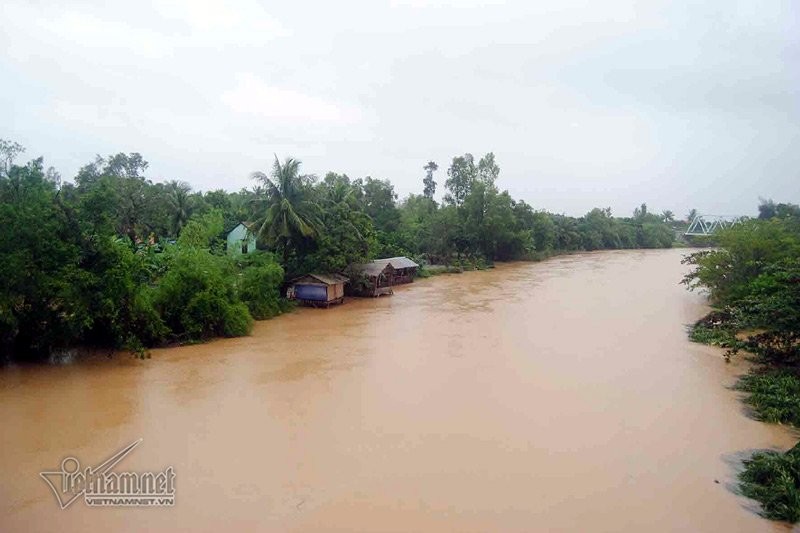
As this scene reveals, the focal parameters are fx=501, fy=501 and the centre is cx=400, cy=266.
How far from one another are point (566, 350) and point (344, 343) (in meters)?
5.97

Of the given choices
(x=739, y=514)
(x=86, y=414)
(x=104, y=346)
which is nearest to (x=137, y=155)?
(x=104, y=346)

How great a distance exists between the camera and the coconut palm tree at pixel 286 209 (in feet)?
59.3

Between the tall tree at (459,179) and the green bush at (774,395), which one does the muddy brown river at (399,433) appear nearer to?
the green bush at (774,395)

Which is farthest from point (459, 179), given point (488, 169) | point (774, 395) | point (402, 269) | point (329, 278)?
point (774, 395)

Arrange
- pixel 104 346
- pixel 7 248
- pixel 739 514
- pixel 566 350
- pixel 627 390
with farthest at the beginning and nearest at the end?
1. pixel 566 350
2. pixel 104 346
3. pixel 627 390
4. pixel 7 248
5. pixel 739 514

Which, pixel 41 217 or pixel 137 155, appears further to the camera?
pixel 137 155

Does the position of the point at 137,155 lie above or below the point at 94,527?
above

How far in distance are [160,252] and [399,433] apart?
14201 millimetres

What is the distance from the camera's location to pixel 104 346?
11.6 metres

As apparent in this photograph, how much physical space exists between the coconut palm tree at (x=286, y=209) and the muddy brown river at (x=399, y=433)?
4.71 m

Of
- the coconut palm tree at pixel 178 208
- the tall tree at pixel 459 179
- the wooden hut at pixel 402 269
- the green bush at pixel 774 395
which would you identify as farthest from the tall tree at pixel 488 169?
the green bush at pixel 774 395

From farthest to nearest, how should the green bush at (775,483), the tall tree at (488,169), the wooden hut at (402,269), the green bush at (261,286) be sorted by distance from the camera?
the tall tree at (488,169) → the wooden hut at (402,269) → the green bush at (261,286) → the green bush at (775,483)

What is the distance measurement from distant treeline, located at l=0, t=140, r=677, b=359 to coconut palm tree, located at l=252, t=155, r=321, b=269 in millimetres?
42

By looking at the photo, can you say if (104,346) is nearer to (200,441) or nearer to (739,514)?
(200,441)
